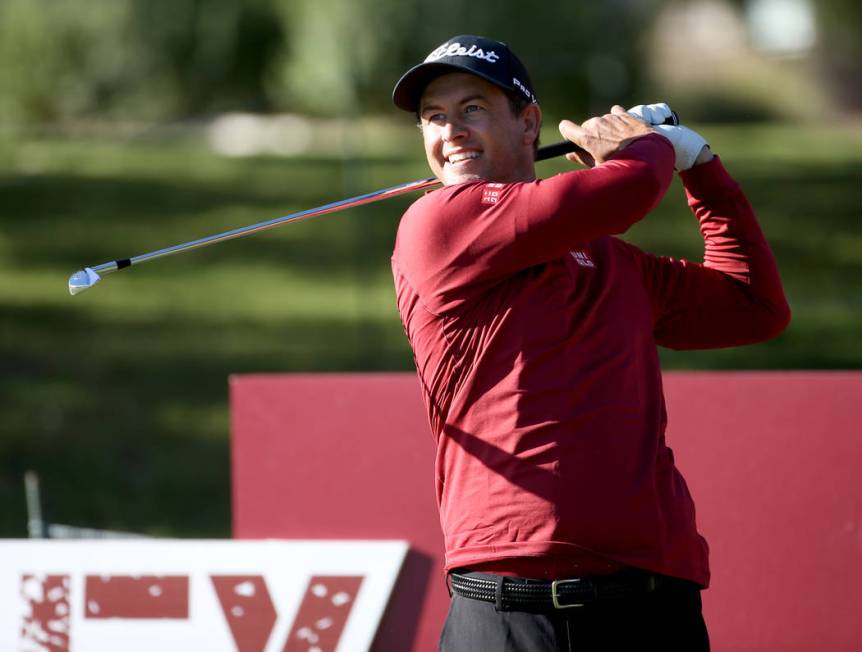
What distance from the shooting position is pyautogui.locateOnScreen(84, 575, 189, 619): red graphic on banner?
404cm

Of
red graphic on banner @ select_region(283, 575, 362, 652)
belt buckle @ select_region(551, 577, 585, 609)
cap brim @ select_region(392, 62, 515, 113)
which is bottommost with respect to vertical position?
red graphic on banner @ select_region(283, 575, 362, 652)

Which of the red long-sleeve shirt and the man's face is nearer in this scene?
the red long-sleeve shirt

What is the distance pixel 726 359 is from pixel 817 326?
863 millimetres

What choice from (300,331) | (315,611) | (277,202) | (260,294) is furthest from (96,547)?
(277,202)

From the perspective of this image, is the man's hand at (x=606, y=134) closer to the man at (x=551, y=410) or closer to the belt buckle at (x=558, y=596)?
the man at (x=551, y=410)

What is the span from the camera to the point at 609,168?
2.57m

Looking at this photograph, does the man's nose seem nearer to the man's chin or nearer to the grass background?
the man's chin

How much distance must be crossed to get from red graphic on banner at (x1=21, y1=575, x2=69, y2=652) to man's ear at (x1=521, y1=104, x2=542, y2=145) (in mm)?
2179

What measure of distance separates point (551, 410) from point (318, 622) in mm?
1753

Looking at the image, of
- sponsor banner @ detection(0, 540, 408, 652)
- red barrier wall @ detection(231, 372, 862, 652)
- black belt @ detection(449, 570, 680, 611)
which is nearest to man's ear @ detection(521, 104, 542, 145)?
black belt @ detection(449, 570, 680, 611)

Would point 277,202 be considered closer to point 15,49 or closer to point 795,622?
point 15,49

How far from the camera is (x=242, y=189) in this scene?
42.5 feet

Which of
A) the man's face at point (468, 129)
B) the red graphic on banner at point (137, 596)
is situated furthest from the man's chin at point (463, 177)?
the red graphic on banner at point (137, 596)

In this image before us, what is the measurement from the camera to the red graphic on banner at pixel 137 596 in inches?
159
